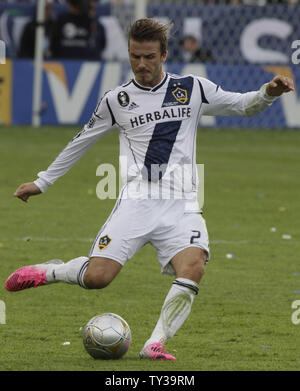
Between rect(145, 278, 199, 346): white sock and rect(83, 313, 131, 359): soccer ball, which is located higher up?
rect(145, 278, 199, 346): white sock

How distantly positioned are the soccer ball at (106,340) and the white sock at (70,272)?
31 cm

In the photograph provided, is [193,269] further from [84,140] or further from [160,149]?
[84,140]

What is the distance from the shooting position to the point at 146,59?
19.6 feet

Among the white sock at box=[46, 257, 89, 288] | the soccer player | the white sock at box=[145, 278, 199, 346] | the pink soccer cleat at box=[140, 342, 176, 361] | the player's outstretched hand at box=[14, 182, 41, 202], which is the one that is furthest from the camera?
the player's outstretched hand at box=[14, 182, 41, 202]

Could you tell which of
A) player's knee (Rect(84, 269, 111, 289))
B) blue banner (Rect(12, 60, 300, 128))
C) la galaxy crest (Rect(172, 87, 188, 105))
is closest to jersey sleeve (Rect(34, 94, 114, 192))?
la galaxy crest (Rect(172, 87, 188, 105))

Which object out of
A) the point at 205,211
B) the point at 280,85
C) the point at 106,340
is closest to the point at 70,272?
the point at 106,340

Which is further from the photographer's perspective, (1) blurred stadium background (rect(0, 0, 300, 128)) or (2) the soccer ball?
(1) blurred stadium background (rect(0, 0, 300, 128))

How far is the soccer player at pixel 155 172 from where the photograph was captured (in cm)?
594

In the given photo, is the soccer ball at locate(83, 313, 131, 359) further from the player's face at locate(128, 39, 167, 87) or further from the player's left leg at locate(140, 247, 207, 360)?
the player's face at locate(128, 39, 167, 87)

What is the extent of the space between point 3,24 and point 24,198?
48.2 feet

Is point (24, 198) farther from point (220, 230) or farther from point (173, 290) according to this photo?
point (220, 230)

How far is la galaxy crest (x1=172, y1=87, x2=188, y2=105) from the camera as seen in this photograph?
6.18 metres

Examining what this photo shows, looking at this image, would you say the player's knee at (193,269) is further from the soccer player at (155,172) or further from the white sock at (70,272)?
the white sock at (70,272)

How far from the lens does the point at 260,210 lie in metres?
11.7
